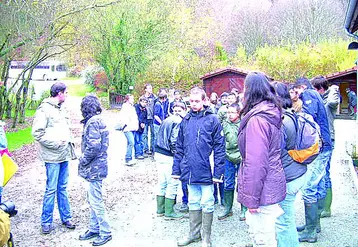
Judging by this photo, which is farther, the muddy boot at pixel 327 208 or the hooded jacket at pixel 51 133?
the muddy boot at pixel 327 208

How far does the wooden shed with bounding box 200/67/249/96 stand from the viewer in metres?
21.7

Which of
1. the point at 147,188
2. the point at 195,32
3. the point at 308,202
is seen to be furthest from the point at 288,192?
the point at 195,32

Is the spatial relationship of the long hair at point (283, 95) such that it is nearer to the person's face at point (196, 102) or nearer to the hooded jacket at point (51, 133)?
the person's face at point (196, 102)

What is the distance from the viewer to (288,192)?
13.1ft

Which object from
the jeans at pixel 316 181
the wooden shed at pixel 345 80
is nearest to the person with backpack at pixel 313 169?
the jeans at pixel 316 181

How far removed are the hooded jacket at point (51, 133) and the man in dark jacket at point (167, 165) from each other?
4.35 ft

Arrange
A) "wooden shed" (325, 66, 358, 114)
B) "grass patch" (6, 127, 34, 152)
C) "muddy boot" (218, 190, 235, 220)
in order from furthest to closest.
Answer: "wooden shed" (325, 66, 358, 114)
"grass patch" (6, 127, 34, 152)
"muddy boot" (218, 190, 235, 220)

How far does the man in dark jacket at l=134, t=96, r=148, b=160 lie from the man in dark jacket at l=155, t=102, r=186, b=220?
428cm

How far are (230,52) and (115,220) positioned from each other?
3767 centimetres

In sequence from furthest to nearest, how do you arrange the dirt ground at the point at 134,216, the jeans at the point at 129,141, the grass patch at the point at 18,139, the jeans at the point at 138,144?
1. the grass patch at the point at 18,139
2. the jeans at the point at 138,144
3. the jeans at the point at 129,141
4. the dirt ground at the point at 134,216

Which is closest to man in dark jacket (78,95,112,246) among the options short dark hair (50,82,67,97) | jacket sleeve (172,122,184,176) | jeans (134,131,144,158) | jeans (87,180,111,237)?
jeans (87,180,111,237)

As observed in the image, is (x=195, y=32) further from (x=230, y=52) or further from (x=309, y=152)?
(x=309, y=152)

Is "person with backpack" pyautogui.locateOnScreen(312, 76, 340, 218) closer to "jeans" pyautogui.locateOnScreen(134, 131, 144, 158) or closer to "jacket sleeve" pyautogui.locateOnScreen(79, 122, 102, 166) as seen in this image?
"jacket sleeve" pyautogui.locateOnScreen(79, 122, 102, 166)

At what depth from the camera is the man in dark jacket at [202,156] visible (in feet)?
16.5
